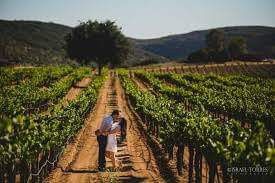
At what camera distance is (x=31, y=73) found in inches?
2402

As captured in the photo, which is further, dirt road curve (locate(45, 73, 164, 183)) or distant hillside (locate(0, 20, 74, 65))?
distant hillside (locate(0, 20, 74, 65))

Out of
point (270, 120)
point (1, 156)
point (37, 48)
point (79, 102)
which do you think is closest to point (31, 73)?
point (79, 102)

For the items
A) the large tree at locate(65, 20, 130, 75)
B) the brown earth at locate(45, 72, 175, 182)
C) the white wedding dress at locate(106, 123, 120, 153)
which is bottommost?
the brown earth at locate(45, 72, 175, 182)

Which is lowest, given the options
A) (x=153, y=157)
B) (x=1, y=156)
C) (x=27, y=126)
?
(x=153, y=157)

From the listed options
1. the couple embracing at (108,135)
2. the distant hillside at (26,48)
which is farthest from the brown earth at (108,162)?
the distant hillside at (26,48)

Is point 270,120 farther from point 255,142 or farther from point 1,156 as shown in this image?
point 1,156

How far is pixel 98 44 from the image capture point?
70875mm

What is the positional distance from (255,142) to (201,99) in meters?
18.7

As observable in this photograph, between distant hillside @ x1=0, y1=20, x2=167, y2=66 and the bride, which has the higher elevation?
distant hillside @ x1=0, y1=20, x2=167, y2=66

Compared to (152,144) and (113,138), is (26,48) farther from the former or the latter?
(113,138)

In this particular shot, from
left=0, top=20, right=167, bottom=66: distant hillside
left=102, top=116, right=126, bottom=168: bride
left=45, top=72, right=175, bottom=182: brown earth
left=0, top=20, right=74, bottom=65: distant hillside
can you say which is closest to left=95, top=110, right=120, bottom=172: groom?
left=102, top=116, right=126, bottom=168: bride

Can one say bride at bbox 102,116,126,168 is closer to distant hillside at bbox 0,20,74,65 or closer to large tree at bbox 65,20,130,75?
large tree at bbox 65,20,130,75

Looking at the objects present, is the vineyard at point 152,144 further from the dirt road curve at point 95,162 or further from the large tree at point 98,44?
the large tree at point 98,44

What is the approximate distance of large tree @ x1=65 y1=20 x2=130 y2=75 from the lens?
70.6 m
